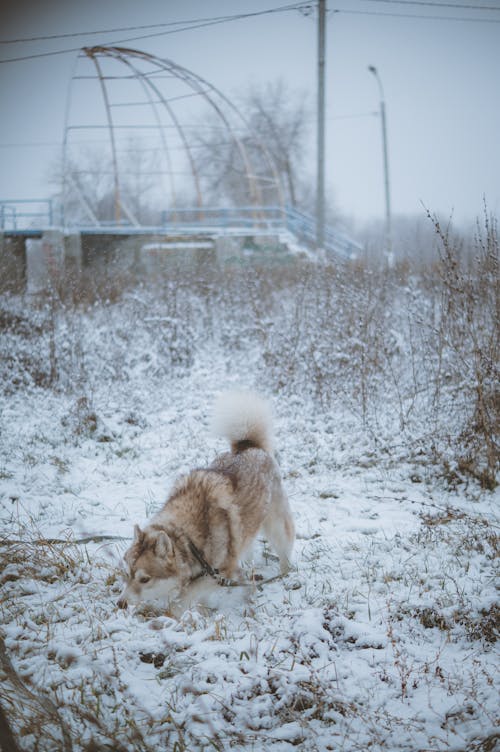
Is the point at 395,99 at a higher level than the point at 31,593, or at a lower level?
higher

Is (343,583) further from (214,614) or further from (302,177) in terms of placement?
(302,177)

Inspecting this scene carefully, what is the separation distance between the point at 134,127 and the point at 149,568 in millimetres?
21235

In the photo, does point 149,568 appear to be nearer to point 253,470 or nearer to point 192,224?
point 253,470

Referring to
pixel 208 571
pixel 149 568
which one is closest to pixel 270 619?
pixel 208 571

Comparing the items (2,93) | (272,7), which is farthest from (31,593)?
(272,7)

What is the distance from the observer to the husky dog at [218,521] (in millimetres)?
3254

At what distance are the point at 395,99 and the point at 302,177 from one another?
35.5 ft

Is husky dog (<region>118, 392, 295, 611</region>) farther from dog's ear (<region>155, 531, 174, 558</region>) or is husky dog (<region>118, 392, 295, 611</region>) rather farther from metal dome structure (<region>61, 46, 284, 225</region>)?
metal dome structure (<region>61, 46, 284, 225</region>)

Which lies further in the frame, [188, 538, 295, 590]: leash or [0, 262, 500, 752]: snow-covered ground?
[188, 538, 295, 590]: leash

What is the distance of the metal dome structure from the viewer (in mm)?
19438

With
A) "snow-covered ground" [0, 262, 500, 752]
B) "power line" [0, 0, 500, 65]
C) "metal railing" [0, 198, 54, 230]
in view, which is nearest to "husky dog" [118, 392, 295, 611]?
"snow-covered ground" [0, 262, 500, 752]

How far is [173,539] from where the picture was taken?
134 inches

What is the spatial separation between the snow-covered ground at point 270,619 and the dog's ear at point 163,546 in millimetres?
421

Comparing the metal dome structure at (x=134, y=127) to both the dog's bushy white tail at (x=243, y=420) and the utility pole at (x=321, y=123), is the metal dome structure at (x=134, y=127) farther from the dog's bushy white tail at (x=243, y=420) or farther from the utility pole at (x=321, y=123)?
the dog's bushy white tail at (x=243, y=420)
